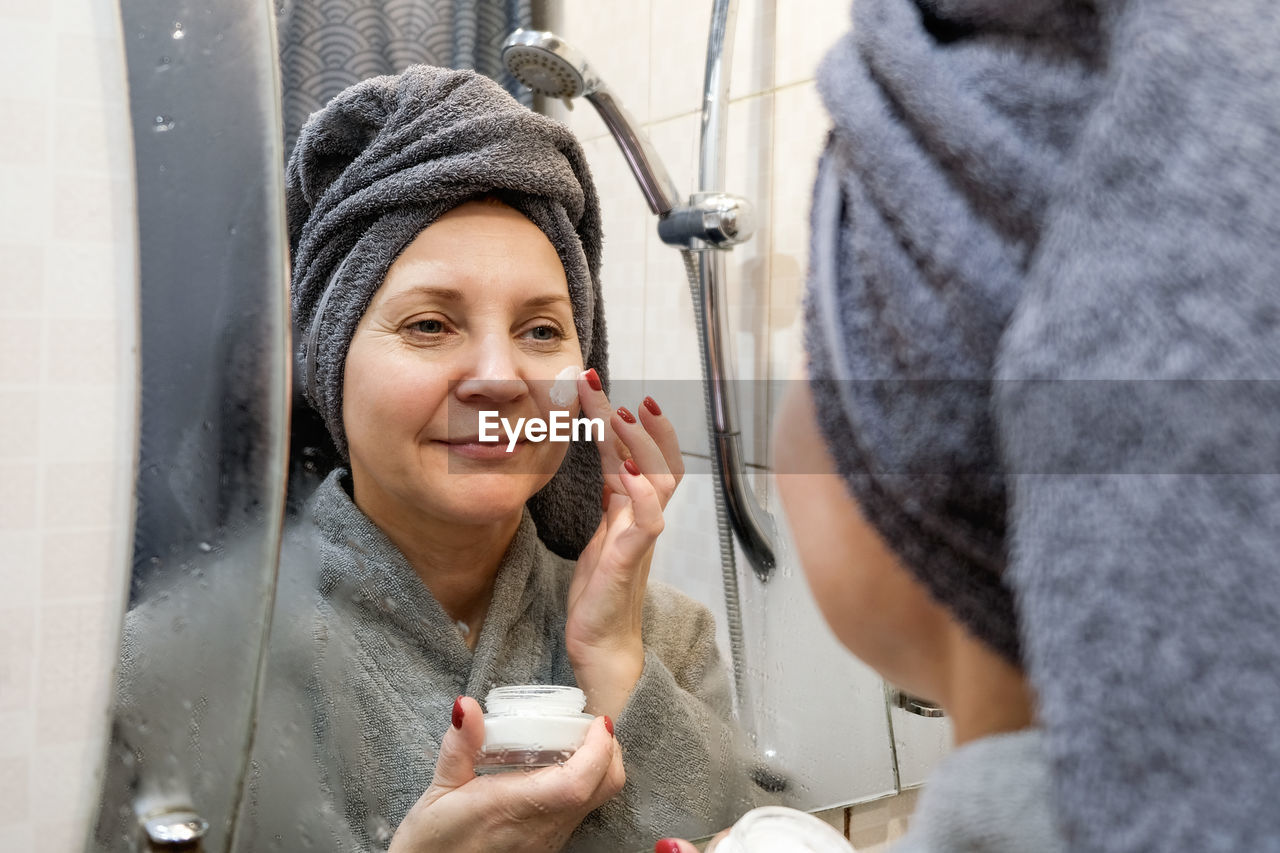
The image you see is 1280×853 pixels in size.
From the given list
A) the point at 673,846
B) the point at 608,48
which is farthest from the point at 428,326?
the point at 673,846

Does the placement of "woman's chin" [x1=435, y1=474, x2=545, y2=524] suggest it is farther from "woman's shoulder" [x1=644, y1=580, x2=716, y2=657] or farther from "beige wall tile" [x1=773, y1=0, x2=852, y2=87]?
"beige wall tile" [x1=773, y1=0, x2=852, y2=87]

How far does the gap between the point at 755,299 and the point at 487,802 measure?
372mm

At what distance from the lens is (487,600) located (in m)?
0.51

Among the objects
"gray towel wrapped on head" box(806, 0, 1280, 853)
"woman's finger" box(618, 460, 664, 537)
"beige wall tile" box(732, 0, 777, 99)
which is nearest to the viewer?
"gray towel wrapped on head" box(806, 0, 1280, 853)

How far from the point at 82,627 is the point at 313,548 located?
0.11m

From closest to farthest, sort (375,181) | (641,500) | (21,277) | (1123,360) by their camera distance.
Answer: (1123,360), (21,277), (375,181), (641,500)

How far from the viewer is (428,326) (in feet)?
1.50

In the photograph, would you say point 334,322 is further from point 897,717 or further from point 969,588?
point 897,717

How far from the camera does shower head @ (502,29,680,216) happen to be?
519mm

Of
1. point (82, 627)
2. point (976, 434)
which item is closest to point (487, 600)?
point (82, 627)

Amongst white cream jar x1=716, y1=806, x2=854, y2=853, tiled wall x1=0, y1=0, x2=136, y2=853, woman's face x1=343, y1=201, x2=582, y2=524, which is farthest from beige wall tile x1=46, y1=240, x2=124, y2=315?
white cream jar x1=716, y1=806, x2=854, y2=853

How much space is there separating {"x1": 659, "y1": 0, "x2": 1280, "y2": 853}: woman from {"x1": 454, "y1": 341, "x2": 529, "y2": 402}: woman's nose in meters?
0.21

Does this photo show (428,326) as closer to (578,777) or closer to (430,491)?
(430,491)

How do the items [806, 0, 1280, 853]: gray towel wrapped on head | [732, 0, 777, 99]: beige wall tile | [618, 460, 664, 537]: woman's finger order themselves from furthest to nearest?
[732, 0, 777, 99]: beige wall tile → [618, 460, 664, 537]: woman's finger → [806, 0, 1280, 853]: gray towel wrapped on head
